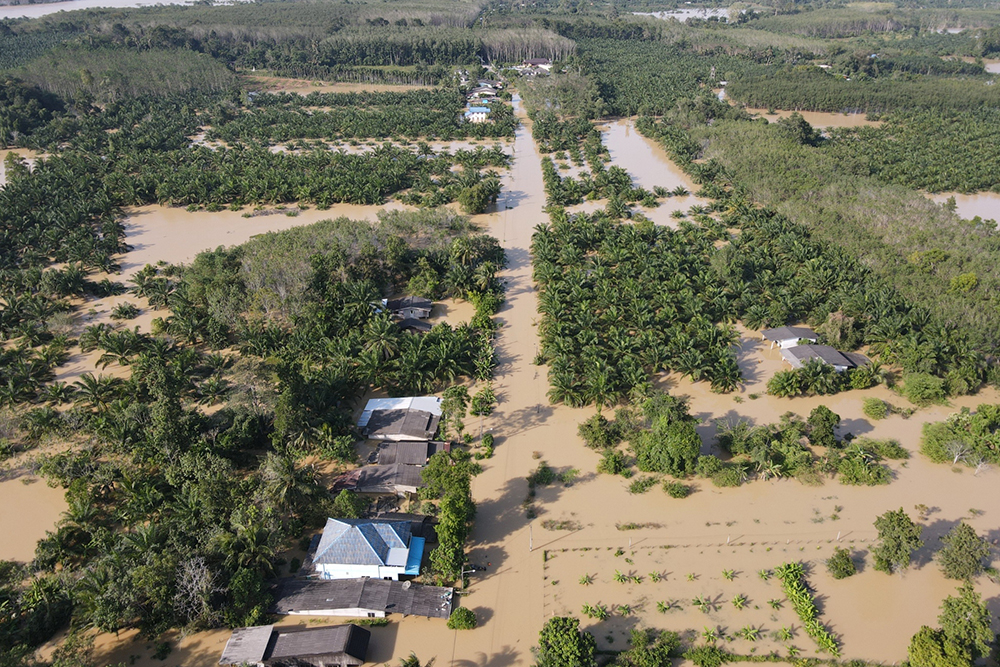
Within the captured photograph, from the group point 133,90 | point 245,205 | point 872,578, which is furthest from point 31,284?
point 133,90

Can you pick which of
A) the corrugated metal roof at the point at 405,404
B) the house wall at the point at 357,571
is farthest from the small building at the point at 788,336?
the house wall at the point at 357,571

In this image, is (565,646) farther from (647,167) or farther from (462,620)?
(647,167)

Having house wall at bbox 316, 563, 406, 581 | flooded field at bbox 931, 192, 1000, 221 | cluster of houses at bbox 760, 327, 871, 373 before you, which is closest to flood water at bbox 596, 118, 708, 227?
cluster of houses at bbox 760, 327, 871, 373

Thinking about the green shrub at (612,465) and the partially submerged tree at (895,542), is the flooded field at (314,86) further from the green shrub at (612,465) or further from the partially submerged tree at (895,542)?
the partially submerged tree at (895,542)

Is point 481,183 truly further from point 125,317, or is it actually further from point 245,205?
point 125,317

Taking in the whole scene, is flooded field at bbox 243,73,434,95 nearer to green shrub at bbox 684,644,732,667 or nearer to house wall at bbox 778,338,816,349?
house wall at bbox 778,338,816,349
